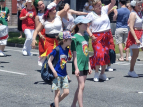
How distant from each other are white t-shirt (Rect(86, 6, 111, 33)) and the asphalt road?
4.02ft

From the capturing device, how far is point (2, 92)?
8.21m

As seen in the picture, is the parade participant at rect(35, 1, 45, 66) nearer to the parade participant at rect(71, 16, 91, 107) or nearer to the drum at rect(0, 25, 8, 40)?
the parade participant at rect(71, 16, 91, 107)

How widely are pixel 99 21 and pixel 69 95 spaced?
2.21 meters

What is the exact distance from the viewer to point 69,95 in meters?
8.02

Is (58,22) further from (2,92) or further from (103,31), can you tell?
(2,92)

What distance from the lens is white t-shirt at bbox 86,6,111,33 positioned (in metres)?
9.49

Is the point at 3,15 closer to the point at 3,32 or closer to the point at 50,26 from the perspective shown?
the point at 3,32

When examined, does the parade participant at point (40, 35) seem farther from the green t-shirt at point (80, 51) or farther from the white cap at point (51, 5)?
the green t-shirt at point (80, 51)

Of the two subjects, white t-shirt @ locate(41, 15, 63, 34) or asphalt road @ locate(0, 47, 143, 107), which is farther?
white t-shirt @ locate(41, 15, 63, 34)

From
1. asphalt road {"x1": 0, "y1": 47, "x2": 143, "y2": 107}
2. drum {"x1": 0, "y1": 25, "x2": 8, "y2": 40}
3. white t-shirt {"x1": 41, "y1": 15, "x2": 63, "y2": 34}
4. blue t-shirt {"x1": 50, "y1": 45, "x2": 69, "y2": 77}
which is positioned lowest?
asphalt road {"x1": 0, "y1": 47, "x2": 143, "y2": 107}

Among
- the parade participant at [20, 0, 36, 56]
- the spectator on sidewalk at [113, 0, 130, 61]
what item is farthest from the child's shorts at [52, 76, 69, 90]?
the parade participant at [20, 0, 36, 56]

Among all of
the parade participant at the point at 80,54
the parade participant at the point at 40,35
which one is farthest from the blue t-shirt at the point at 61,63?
the parade participant at the point at 40,35

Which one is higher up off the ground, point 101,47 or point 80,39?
point 80,39

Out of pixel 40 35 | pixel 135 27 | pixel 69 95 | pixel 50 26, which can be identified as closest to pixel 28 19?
pixel 40 35
